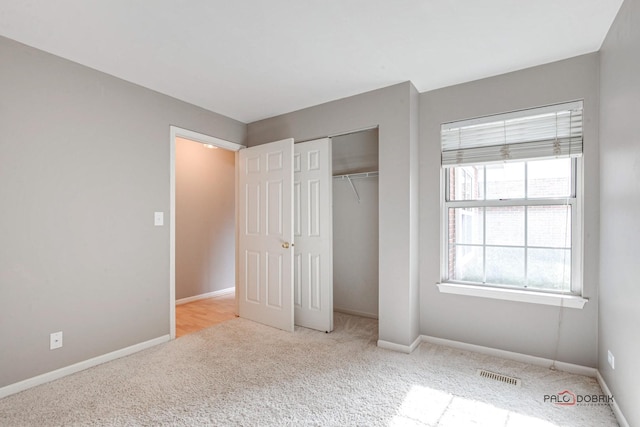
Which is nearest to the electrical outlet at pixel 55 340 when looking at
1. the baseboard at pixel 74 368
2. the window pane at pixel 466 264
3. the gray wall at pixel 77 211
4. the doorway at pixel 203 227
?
the gray wall at pixel 77 211

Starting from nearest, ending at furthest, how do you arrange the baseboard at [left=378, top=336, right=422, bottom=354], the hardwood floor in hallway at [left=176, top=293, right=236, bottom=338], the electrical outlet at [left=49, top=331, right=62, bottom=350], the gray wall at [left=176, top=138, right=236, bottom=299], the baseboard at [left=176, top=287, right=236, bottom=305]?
1. the electrical outlet at [left=49, top=331, right=62, bottom=350]
2. the baseboard at [left=378, top=336, right=422, bottom=354]
3. the hardwood floor in hallway at [left=176, top=293, right=236, bottom=338]
4. the baseboard at [left=176, top=287, right=236, bottom=305]
5. the gray wall at [left=176, top=138, right=236, bottom=299]

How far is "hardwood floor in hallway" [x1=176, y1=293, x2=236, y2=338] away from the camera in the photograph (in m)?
3.52

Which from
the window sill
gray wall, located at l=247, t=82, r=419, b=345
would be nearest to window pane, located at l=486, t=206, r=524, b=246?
the window sill

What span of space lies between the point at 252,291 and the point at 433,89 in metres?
2.93

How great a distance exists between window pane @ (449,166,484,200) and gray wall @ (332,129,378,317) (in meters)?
0.99

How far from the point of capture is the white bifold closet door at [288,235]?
3.33 metres

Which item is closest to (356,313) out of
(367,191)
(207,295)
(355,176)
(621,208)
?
(367,191)

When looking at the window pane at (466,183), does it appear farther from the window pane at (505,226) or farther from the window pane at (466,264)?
the window pane at (466,264)

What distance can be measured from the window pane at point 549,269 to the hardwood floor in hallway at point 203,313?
3.23m

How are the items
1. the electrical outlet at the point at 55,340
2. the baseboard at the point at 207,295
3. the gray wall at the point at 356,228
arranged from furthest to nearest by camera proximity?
the baseboard at the point at 207,295 → the gray wall at the point at 356,228 → the electrical outlet at the point at 55,340

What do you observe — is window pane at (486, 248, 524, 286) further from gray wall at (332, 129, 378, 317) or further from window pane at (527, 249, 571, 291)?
gray wall at (332, 129, 378, 317)

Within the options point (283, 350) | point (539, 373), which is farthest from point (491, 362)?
point (283, 350)

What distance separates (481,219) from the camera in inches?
112

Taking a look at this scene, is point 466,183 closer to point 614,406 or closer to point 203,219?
point 614,406
